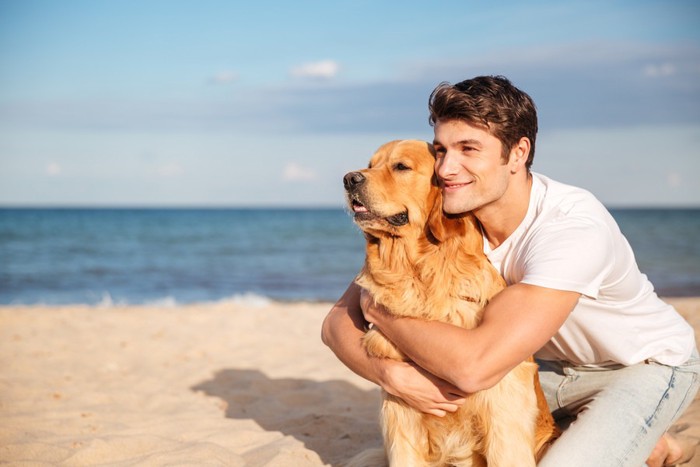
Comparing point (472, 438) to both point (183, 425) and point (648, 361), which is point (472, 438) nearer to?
point (648, 361)

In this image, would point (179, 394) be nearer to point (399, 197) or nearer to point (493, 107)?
point (399, 197)

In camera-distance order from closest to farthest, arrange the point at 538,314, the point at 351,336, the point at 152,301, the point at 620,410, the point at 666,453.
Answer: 1. the point at 538,314
2. the point at 620,410
3. the point at 351,336
4. the point at 666,453
5. the point at 152,301

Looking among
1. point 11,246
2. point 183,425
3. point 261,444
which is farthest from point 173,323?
point 11,246

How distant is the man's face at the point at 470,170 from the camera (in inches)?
113

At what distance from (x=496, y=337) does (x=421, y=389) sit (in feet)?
1.56

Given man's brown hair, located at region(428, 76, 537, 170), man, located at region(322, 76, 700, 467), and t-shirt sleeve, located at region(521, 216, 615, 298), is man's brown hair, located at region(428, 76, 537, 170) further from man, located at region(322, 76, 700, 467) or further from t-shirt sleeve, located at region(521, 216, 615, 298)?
t-shirt sleeve, located at region(521, 216, 615, 298)

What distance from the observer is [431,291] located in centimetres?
285

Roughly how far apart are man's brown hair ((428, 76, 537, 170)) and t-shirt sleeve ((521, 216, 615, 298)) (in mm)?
450

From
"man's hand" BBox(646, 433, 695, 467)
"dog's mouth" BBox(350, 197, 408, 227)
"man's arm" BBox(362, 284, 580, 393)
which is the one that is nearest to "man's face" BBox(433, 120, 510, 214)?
"dog's mouth" BBox(350, 197, 408, 227)

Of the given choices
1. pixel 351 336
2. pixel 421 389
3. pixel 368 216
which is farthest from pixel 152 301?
pixel 421 389

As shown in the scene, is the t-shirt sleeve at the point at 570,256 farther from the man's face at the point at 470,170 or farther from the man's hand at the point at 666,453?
the man's hand at the point at 666,453

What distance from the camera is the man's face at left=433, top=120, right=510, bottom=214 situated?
2.86 m

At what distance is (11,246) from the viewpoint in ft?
72.9

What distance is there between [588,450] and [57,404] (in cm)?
378
